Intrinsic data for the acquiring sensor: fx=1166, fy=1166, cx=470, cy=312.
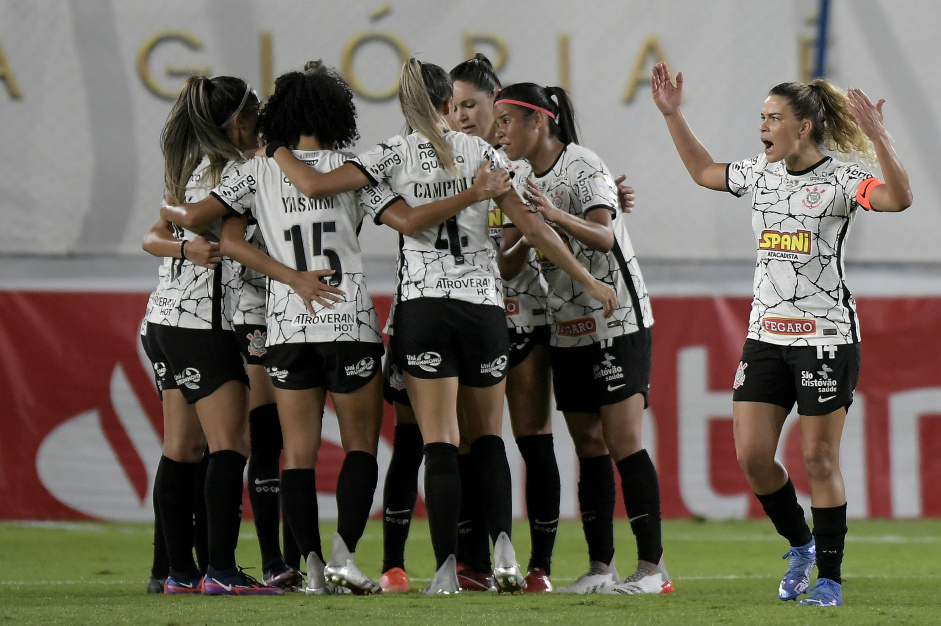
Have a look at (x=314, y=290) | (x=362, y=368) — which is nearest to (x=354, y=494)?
(x=362, y=368)

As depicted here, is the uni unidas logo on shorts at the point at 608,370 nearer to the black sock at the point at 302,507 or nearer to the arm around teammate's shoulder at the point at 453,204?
the arm around teammate's shoulder at the point at 453,204

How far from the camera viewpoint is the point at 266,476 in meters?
4.10

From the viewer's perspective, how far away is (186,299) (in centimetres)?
392

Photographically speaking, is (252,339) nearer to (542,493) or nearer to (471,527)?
(471,527)

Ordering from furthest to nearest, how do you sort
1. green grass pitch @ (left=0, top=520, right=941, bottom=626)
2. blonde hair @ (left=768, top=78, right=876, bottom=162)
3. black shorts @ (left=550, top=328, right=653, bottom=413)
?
black shorts @ (left=550, top=328, right=653, bottom=413) → blonde hair @ (left=768, top=78, right=876, bottom=162) → green grass pitch @ (left=0, top=520, right=941, bottom=626)

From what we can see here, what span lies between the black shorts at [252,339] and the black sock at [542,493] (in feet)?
3.23

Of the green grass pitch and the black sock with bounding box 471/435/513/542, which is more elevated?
the black sock with bounding box 471/435/513/542

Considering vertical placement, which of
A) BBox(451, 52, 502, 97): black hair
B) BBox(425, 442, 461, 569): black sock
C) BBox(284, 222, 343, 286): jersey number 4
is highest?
BBox(451, 52, 502, 97): black hair

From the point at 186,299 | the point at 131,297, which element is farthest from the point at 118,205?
the point at 186,299

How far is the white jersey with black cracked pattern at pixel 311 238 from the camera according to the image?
3.66 metres

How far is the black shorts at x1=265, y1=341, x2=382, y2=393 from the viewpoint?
3652mm

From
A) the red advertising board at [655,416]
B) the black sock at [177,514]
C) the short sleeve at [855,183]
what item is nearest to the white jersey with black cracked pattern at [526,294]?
the short sleeve at [855,183]

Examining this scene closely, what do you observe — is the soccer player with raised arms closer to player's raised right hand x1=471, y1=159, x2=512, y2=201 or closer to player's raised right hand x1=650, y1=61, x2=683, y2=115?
player's raised right hand x1=650, y1=61, x2=683, y2=115

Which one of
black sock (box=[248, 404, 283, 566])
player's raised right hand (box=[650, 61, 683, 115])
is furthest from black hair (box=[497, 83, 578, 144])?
black sock (box=[248, 404, 283, 566])
